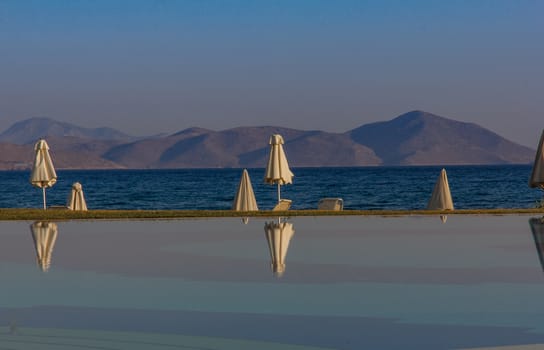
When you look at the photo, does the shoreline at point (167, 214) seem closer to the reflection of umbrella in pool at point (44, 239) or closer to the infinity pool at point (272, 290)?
the reflection of umbrella in pool at point (44, 239)

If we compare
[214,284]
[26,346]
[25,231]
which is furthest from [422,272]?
[25,231]

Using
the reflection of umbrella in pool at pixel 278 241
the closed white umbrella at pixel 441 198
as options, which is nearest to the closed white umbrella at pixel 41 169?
the reflection of umbrella in pool at pixel 278 241

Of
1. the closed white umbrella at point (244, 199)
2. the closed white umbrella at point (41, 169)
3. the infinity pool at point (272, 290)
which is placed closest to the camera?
the infinity pool at point (272, 290)

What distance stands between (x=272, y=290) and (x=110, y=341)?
10.8 ft

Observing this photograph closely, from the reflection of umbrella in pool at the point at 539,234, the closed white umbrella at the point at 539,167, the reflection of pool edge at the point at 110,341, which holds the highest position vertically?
the closed white umbrella at the point at 539,167

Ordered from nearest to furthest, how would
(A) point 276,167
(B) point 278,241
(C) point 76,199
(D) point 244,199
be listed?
(B) point 278,241
(D) point 244,199
(A) point 276,167
(C) point 76,199

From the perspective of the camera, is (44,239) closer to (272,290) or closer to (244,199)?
(272,290)

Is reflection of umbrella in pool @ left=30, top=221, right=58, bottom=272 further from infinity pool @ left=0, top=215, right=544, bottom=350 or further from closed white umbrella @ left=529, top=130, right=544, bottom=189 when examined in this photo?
closed white umbrella @ left=529, top=130, right=544, bottom=189

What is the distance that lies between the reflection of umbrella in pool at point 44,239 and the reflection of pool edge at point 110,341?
4892 millimetres

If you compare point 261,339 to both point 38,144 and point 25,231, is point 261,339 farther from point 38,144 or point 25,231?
point 38,144

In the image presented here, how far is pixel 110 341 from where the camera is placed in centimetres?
801

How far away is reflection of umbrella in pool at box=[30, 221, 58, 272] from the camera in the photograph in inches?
564

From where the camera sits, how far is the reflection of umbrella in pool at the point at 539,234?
47.8ft

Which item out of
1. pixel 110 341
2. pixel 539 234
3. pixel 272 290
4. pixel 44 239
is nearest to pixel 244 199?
pixel 44 239
